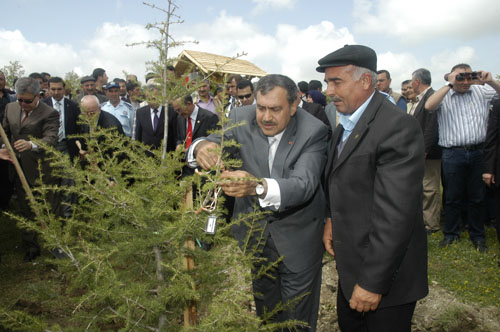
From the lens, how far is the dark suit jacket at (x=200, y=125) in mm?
5574

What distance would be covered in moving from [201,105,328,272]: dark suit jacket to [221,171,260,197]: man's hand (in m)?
0.60

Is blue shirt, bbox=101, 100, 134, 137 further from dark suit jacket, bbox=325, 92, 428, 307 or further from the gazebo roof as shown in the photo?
dark suit jacket, bbox=325, 92, 428, 307

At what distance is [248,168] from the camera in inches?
103

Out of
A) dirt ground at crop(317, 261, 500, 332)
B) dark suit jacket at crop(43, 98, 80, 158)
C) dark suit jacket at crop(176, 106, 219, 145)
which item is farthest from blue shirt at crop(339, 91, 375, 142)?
dark suit jacket at crop(43, 98, 80, 158)

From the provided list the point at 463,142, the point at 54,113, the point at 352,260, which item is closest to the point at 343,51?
the point at 352,260

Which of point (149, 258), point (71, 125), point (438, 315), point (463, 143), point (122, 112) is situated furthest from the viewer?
point (122, 112)

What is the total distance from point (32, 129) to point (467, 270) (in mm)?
6270

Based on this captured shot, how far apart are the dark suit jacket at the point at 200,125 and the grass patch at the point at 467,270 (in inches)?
151

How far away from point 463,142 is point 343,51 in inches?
160

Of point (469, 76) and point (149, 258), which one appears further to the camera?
point (469, 76)

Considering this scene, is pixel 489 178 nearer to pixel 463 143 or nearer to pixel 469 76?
pixel 463 143

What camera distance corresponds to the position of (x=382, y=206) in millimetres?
1874

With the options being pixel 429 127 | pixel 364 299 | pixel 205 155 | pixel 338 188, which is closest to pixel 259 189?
pixel 205 155

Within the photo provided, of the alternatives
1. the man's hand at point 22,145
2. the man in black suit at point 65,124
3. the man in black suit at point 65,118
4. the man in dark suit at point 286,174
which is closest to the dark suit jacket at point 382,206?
the man in dark suit at point 286,174
